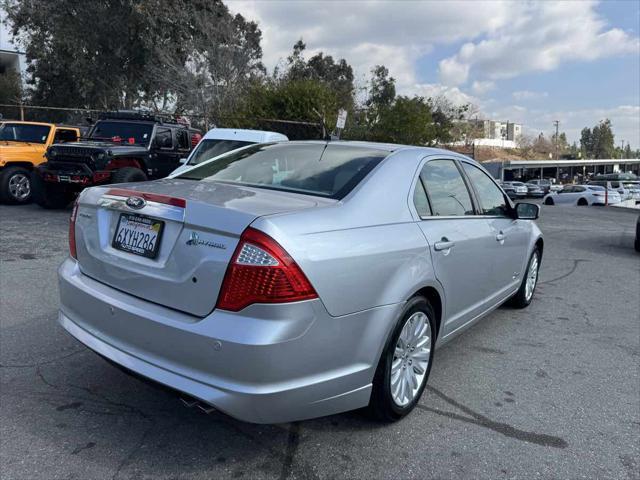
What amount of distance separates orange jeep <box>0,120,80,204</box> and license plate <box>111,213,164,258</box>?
34.9ft

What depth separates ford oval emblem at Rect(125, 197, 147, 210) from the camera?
105 inches

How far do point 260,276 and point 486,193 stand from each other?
2.75m

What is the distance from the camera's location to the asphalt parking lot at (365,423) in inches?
103

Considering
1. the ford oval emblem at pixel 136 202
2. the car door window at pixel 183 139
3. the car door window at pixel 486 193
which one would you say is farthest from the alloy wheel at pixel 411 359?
the car door window at pixel 183 139

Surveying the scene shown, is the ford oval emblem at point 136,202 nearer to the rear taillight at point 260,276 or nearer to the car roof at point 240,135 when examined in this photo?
the rear taillight at point 260,276

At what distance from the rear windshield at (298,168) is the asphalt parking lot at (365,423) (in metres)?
1.36

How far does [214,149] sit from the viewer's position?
33.0 feet

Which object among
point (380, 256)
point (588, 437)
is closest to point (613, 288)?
point (588, 437)

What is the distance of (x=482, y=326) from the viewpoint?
4930 mm

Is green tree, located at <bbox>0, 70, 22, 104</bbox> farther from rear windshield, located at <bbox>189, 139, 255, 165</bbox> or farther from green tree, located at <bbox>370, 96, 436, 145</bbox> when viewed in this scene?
rear windshield, located at <bbox>189, 139, 255, 165</bbox>

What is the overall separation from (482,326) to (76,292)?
3.57 metres

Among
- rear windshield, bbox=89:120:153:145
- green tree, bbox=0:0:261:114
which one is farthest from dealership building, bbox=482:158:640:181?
rear windshield, bbox=89:120:153:145

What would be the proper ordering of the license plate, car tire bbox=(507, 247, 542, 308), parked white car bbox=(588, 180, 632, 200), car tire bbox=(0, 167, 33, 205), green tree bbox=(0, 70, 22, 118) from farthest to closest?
1. green tree bbox=(0, 70, 22, 118)
2. parked white car bbox=(588, 180, 632, 200)
3. car tire bbox=(0, 167, 33, 205)
4. car tire bbox=(507, 247, 542, 308)
5. the license plate

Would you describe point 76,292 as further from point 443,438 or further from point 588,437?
point 588,437
